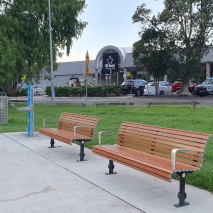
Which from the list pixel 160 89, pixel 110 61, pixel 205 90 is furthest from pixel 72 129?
pixel 110 61

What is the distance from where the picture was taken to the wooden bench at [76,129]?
6.82m

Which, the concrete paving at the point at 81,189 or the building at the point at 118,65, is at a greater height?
the building at the point at 118,65

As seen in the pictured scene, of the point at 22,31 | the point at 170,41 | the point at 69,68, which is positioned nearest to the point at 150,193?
the point at 22,31

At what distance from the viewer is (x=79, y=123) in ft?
25.2

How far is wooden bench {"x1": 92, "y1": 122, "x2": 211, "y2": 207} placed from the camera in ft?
14.1

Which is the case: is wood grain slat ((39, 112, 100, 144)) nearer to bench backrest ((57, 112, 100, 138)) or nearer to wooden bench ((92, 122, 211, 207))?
bench backrest ((57, 112, 100, 138))

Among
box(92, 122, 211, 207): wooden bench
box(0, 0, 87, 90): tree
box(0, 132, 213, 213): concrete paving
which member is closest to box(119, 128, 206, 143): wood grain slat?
box(92, 122, 211, 207): wooden bench

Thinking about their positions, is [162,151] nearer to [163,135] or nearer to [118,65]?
[163,135]

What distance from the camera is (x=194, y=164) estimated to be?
173 inches

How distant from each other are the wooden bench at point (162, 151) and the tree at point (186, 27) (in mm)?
27287

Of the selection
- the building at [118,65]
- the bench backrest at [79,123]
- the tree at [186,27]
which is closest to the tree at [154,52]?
the tree at [186,27]

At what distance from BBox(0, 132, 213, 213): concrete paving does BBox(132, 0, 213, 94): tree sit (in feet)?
88.8

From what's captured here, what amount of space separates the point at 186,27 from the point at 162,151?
29247 millimetres

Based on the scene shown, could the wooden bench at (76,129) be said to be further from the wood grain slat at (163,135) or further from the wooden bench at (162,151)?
the wood grain slat at (163,135)
